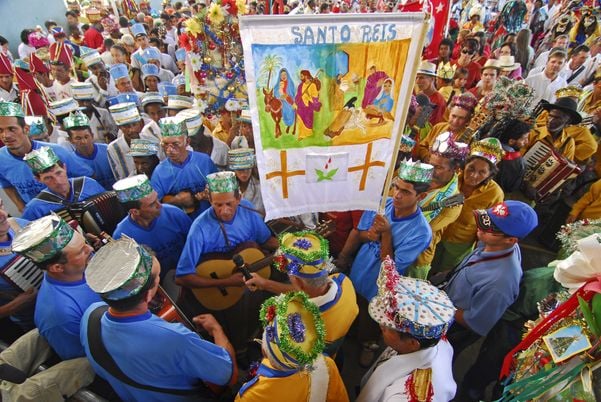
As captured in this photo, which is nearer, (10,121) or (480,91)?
(10,121)

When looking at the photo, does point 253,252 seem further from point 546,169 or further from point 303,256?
point 546,169

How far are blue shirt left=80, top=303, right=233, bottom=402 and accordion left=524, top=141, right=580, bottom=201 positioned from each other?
5.05 m

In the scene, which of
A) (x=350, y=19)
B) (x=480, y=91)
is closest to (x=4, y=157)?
(x=350, y=19)

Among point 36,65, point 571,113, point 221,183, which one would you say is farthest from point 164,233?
point 36,65

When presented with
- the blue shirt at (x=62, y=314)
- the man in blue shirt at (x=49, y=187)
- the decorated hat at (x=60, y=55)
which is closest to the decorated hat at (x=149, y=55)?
the decorated hat at (x=60, y=55)

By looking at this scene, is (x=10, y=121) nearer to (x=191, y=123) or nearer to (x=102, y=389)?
(x=191, y=123)

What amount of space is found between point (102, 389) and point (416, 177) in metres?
3.28

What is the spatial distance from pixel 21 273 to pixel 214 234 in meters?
1.70

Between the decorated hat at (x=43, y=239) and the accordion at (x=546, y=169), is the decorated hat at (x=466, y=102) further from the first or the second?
the decorated hat at (x=43, y=239)

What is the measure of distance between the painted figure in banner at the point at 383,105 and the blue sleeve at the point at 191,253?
6.97 ft

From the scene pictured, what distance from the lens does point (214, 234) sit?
3424 millimetres

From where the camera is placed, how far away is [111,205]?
407cm

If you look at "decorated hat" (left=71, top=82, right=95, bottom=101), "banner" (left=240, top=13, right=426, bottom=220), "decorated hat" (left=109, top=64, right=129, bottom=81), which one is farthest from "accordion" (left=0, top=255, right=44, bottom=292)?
"decorated hat" (left=109, top=64, right=129, bottom=81)

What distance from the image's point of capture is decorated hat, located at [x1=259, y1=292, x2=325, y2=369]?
172cm
